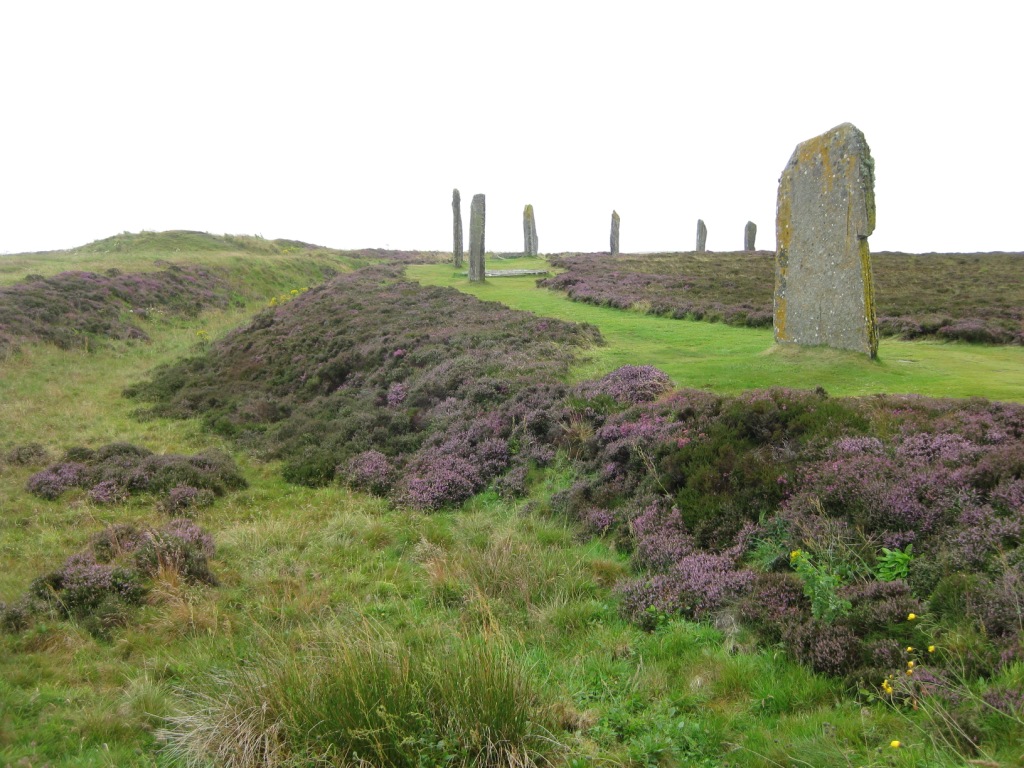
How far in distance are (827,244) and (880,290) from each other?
56.0 ft

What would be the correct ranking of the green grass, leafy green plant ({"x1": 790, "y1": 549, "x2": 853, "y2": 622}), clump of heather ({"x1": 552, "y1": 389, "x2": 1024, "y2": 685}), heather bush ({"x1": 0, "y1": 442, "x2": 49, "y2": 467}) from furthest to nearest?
heather bush ({"x1": 0, "y1": 442, "x2": 49, "y2": 467})
leafy green plant ({"x1": 790, "y1": 549, "x2": 853, "y2": 622})
clump of heather ({"x1": 552, "y1": 389, "x2": 1024, "y2": 685})
the green grass

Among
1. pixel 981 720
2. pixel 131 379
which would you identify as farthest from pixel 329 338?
pixel 981 720

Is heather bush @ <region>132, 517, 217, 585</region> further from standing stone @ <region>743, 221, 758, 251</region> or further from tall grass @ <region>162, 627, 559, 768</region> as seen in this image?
standing stone @ <region>743, 221, 758, 251</region>

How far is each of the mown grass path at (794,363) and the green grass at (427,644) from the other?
0.16m

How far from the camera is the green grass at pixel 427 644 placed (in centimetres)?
400

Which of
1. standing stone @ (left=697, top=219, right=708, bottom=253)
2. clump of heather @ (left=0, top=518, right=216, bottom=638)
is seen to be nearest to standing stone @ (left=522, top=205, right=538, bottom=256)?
standing stone @ (left=697, top=219, right=708, bottom=253)

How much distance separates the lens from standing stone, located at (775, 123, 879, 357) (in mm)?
11656

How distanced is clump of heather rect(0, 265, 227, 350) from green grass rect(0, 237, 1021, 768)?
43.5ft

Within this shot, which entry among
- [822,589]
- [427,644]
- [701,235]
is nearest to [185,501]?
[427,644]

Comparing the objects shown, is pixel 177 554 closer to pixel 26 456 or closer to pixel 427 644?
pixel 427 644

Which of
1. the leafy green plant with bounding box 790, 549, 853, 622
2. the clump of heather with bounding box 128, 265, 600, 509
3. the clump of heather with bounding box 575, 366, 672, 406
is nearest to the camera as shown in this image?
the leafy green plant with bounding box 790, 549, 853, 622

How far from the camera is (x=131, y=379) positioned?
20.4 metres

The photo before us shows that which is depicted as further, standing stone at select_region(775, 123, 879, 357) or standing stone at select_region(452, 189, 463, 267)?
standing stone at select_region(452, 189, 463, 267)

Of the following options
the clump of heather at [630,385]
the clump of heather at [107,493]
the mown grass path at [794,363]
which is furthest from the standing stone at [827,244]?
→ the clump of heather at [107,493]
